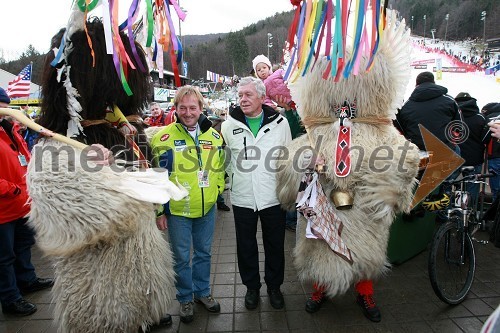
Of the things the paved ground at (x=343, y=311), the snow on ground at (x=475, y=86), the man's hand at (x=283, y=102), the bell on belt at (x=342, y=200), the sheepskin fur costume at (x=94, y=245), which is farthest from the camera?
the snow on ground at (x=475, y=86)

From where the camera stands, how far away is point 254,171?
2943 mm

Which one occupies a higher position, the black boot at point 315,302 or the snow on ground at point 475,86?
the snow on ground at point 475,86

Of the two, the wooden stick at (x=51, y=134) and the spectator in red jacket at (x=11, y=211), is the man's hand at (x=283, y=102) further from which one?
the spectator in red jacket at (x=11, y=211)

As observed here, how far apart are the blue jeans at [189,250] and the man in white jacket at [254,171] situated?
30cm

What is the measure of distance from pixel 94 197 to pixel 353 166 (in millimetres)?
1798

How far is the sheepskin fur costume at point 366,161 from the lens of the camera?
2.64 meters

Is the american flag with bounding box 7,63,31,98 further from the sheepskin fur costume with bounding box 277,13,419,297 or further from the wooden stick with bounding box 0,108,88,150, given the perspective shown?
the sheepskin fur costume with bounding box 277,13,419,297

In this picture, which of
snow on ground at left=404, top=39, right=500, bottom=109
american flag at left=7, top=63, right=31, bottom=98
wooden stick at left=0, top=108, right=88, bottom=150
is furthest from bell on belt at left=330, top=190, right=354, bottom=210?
american flag at left=7, top=63, right=31, bottom=98

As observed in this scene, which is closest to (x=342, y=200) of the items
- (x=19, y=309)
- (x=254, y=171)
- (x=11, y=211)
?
(x=254, y=171)

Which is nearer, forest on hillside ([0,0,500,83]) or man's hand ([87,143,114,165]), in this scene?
man's hand ([87,143,114,165])

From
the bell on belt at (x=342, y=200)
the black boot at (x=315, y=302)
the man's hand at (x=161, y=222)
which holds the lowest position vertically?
the black boot at (x=315, y=302)

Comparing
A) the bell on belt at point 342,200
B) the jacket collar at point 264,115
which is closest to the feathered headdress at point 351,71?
the bell on belt at point 342,200

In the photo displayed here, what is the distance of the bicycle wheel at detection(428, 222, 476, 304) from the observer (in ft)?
10.2

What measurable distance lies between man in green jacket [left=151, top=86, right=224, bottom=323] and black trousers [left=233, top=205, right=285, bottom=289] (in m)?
0.31
